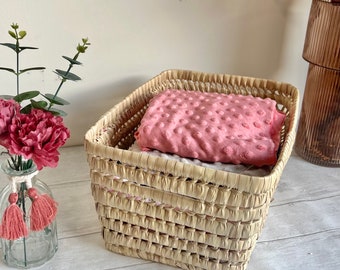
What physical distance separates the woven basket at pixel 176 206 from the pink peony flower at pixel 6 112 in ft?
0.35

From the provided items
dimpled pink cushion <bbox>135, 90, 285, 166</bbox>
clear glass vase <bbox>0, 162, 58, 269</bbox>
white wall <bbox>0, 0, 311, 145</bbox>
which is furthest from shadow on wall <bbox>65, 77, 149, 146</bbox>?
clear glass vase <bbox>0, 162, 58, 269</bbox>

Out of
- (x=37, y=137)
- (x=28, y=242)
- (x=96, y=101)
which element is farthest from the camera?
(x=96, y=101)

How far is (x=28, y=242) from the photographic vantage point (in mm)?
661

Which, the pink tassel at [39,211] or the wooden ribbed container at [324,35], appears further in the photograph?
the wooden ribbed container at [324,35]

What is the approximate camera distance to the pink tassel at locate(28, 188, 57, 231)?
0.59m

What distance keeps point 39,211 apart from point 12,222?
0.04m

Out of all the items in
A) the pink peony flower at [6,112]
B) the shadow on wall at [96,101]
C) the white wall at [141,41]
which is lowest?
the shadow on wall at [96,101]

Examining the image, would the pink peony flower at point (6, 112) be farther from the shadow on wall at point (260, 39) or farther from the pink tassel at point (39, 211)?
the shadow on wall at point (260, 39)

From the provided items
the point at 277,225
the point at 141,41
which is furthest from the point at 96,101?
the point at 277,225

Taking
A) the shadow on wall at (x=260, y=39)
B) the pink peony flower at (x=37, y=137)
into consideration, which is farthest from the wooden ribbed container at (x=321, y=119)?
the pink peony flower at (x=37, y=137)

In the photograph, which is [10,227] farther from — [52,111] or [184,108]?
[184,108]

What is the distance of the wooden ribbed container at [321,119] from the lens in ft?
2.92

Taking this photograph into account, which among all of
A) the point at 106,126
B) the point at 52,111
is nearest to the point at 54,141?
the point at 52,111

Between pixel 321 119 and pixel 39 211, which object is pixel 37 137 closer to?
pixel 39 211
